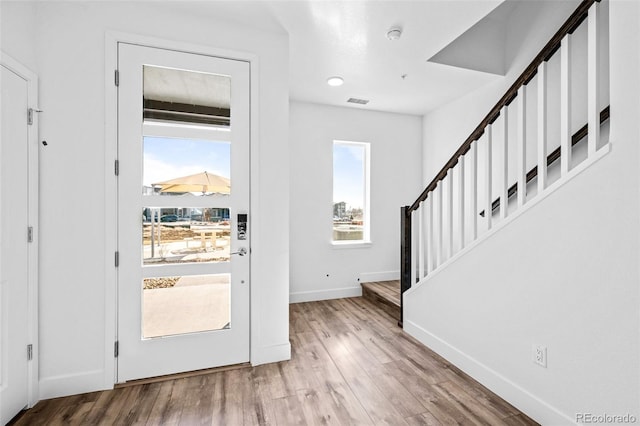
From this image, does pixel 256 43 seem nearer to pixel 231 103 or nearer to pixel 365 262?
pixel 231 103

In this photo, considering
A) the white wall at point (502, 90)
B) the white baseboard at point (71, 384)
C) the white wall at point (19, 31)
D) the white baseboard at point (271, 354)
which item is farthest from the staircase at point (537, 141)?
the white wall at point (19, 31)

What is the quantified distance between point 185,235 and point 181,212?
177mm

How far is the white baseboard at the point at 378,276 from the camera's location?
14.2ft

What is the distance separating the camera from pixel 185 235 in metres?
2.29

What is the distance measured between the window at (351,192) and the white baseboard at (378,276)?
0.49 metres

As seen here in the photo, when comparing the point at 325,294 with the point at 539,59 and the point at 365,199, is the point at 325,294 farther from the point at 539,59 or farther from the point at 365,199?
the point at 539,59

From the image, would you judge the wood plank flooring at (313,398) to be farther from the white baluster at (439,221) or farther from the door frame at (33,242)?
the white baluster at (439,221)

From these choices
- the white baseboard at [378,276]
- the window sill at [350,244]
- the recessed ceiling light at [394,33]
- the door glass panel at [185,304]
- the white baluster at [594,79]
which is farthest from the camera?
the white baseboard at [378,276]

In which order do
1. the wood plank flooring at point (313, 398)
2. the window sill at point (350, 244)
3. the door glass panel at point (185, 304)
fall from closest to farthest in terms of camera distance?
the wood plank flooring at point (313, 398), the door glass panel at point (185, 304), the window sill at point (350, 244)

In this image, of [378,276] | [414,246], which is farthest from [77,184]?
[378,276]

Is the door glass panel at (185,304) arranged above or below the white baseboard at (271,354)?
above

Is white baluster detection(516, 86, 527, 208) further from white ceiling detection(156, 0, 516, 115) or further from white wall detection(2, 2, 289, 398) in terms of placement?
white wall detection(2, 2, 289, 398)

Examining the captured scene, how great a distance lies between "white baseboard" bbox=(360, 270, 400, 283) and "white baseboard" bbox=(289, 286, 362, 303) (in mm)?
159

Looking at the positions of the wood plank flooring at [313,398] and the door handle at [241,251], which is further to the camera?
the door handle at [241,251]
